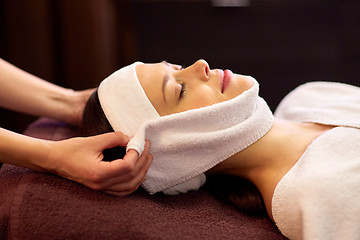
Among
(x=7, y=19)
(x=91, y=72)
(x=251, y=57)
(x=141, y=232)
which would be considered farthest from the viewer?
(x=251, y=57)

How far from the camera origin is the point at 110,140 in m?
0.97

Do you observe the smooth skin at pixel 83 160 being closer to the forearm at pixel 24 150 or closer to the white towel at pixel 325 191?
the forearm at pixel 24 150

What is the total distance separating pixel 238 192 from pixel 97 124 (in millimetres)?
443

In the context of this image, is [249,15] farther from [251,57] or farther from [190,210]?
[190,210]

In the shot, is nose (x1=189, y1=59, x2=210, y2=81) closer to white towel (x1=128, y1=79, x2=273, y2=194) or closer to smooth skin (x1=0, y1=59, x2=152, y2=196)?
white towel (x1=128, y1=79, x2=273, y2=194)

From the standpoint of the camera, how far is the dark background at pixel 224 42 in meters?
2.38

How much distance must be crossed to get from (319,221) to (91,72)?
5.76 ft

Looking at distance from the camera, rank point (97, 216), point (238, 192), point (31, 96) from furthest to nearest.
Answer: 1. point (31, 96)
2. point (238, 192)
3. point (97, 216)

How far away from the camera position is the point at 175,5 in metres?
2.48

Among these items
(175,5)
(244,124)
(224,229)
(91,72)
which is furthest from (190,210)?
(175,5)

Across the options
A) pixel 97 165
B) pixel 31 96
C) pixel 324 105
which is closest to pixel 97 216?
pixel 97 165

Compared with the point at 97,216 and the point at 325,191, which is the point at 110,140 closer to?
the point at 97,216

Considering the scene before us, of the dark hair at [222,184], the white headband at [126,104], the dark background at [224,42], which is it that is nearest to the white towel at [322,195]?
the dark hair at [222,184]

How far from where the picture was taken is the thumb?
37.9 inches
